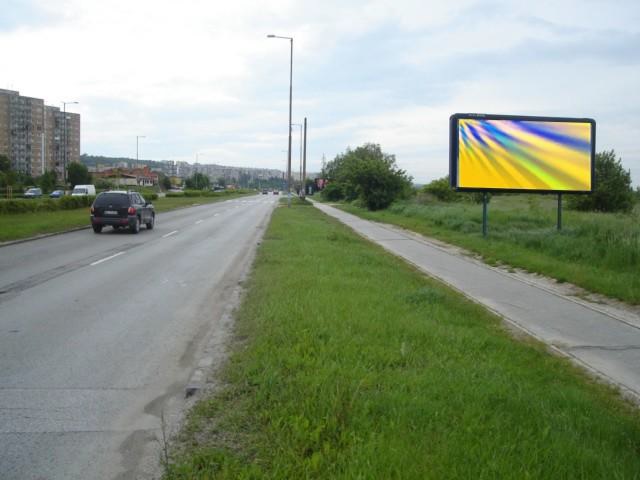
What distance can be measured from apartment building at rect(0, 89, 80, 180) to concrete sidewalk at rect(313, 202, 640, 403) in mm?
111239

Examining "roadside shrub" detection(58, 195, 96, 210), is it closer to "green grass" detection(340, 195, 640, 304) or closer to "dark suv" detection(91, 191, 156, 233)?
"dark suv" detection(91, 191, 156, 233)

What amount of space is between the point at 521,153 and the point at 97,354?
57.5 ft

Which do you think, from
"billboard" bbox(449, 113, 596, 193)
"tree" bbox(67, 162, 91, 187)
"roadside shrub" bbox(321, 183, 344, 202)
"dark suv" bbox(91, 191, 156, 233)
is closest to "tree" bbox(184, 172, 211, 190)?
"tree" bbox(67, 162, 91, 187)

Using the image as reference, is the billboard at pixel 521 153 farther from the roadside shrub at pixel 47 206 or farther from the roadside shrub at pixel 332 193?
the roadside shrub at pixel 332 193

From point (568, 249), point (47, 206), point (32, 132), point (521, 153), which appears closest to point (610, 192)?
point (521, 153)

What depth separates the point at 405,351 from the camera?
19.5ft

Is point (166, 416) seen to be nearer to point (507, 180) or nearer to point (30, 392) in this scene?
point (30, 392)

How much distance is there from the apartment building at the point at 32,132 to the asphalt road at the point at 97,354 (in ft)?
357

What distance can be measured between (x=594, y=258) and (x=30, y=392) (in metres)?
12.6

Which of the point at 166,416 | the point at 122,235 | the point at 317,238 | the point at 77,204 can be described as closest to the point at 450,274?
the point at 317,238

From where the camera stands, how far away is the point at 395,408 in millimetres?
4402

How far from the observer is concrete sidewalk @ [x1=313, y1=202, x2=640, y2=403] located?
6.59 metres

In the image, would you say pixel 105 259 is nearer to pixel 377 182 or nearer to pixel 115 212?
pixel 115 212

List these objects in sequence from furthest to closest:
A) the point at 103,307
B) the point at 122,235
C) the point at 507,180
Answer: the point at 122,235 < the point at 507,180 < the point at 103,307
